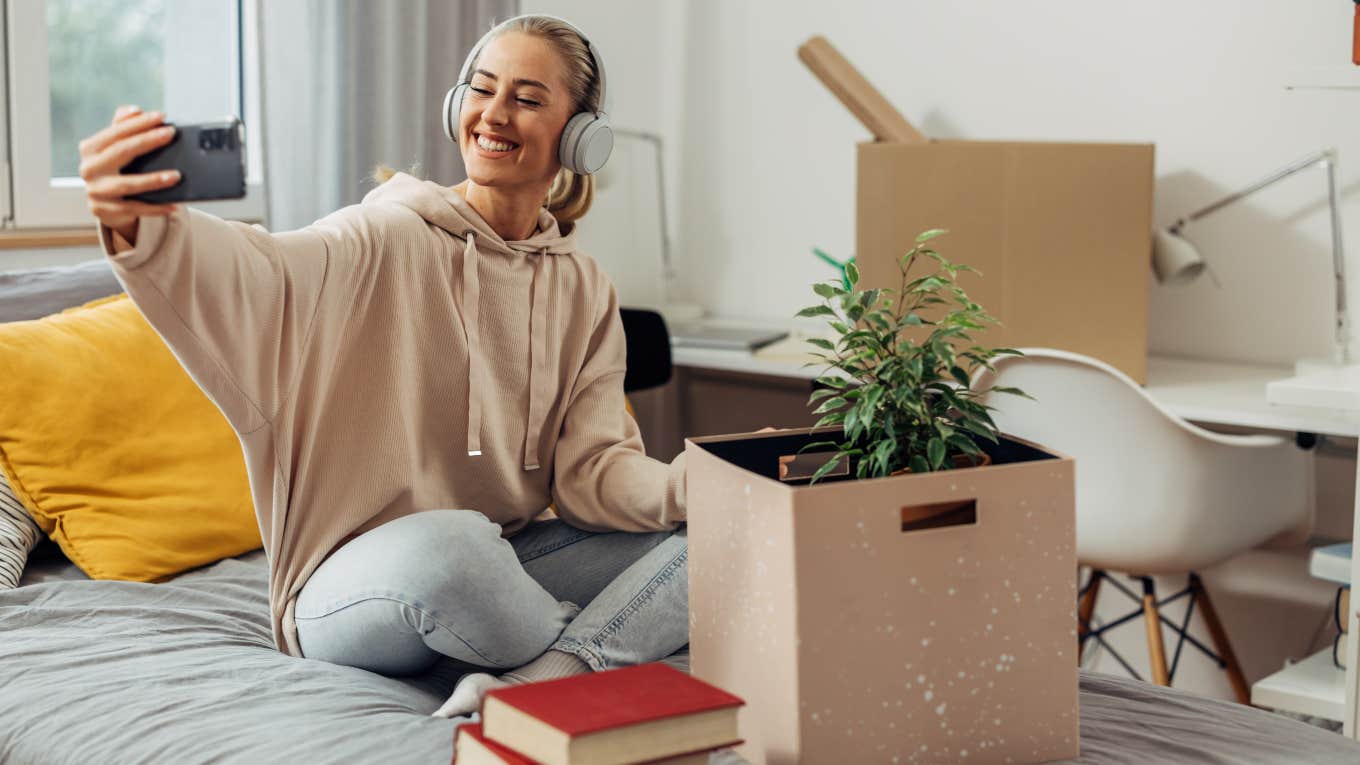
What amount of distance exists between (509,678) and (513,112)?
0.60 meters

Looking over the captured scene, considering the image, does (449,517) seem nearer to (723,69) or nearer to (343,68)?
(343,68)

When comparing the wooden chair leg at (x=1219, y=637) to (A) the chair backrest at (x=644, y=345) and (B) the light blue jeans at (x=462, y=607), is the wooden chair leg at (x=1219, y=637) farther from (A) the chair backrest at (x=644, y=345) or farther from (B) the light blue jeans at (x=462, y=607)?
(B) the light blue jeans at (x=462, y=607)

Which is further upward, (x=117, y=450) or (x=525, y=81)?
(x=525, y=81)

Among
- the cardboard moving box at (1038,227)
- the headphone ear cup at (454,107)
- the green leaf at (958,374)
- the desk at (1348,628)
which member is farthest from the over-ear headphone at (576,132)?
the desk at (1348,628)

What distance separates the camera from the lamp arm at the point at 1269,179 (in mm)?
2168

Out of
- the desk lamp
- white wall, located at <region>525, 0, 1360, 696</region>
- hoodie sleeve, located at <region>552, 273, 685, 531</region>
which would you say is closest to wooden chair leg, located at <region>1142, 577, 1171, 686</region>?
white wall, located at <region>525, 0, 1360, 696</region>

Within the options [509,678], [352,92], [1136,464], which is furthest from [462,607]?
[352,92]

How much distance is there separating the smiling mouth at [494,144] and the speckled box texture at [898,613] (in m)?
0.55

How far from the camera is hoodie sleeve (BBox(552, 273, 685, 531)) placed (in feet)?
4.84

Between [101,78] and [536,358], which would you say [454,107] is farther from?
[101,78]

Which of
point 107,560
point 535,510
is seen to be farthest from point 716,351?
point 107,560

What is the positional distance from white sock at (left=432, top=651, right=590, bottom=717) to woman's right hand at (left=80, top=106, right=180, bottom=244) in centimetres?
47

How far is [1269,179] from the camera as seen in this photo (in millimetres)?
2289

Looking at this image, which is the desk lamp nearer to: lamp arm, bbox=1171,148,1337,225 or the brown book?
lamp arm, bbox=1171,148,1337,225
